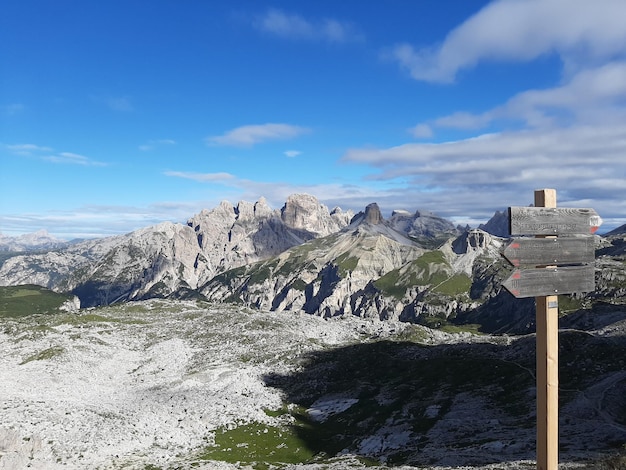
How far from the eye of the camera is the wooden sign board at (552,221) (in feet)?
43.9

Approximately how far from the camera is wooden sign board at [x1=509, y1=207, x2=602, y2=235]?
1339 cm

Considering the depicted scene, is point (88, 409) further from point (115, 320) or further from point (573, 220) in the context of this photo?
point (115, 320)

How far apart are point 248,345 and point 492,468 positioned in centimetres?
9280

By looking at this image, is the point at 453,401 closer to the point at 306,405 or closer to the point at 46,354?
the point at 306,405

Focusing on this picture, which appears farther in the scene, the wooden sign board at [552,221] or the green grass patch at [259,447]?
the green grass patch at [259,447]

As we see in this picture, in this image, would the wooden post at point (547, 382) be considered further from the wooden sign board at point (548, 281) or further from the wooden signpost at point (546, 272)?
the wooden sign board at point (548, 281)

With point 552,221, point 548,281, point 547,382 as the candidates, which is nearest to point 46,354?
point 547,382

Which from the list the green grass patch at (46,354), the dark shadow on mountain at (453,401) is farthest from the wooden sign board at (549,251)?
the green grass patch at (46,354)

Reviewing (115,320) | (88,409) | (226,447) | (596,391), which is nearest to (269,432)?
(226,447)

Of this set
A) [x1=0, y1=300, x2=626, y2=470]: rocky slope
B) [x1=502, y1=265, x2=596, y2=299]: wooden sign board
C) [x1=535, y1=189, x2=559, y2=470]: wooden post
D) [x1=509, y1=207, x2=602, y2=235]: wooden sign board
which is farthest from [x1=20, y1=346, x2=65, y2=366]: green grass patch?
[x1=509, y1=207, x2=602, y2=235]: wooden sign board

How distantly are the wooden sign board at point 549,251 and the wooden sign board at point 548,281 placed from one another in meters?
0.25

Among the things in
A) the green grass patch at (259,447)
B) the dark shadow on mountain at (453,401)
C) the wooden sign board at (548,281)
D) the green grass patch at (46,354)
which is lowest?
the green grass patch at (46,354)

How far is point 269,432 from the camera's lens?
61.8m

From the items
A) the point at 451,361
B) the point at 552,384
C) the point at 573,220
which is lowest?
the point at 451,361
